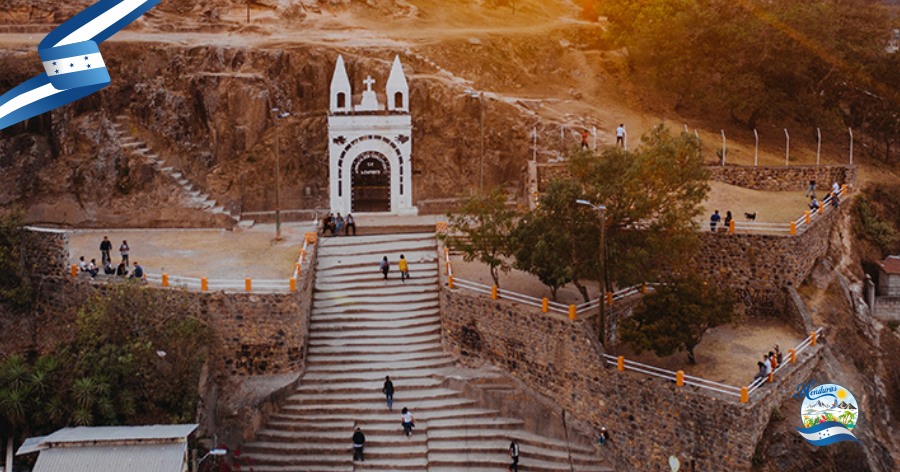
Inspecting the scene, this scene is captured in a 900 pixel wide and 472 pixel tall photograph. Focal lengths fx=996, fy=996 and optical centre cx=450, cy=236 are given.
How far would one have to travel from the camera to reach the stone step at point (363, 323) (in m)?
36.1

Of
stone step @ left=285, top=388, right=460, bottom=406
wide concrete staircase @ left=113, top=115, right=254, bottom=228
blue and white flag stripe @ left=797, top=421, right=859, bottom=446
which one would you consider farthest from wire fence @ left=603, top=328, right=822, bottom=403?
wide concrete staircase @ left=113, top=115, right=254, bottom=228

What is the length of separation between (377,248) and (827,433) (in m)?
18.3

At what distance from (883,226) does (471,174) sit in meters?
18.0

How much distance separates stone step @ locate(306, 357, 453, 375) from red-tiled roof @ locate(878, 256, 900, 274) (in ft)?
57.4

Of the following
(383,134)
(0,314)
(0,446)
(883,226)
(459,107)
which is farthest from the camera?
(459,107)

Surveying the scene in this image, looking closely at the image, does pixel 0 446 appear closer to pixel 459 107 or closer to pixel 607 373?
pixel 607 373

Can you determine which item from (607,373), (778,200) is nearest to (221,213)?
(607,373)

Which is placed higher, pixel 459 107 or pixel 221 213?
pixel 459 107

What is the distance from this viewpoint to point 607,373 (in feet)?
104

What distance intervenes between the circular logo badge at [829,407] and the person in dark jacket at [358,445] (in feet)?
45.1

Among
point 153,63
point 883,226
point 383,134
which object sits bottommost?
point 883,226

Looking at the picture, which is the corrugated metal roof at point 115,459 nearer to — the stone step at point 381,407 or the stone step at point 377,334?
the stone step at point 381,407

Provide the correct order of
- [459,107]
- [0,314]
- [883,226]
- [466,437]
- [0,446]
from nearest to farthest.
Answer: [0,446] < [466,437] < [0,314] < [883,226] < [459,107]

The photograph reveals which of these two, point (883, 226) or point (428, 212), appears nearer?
point (883, 226)
